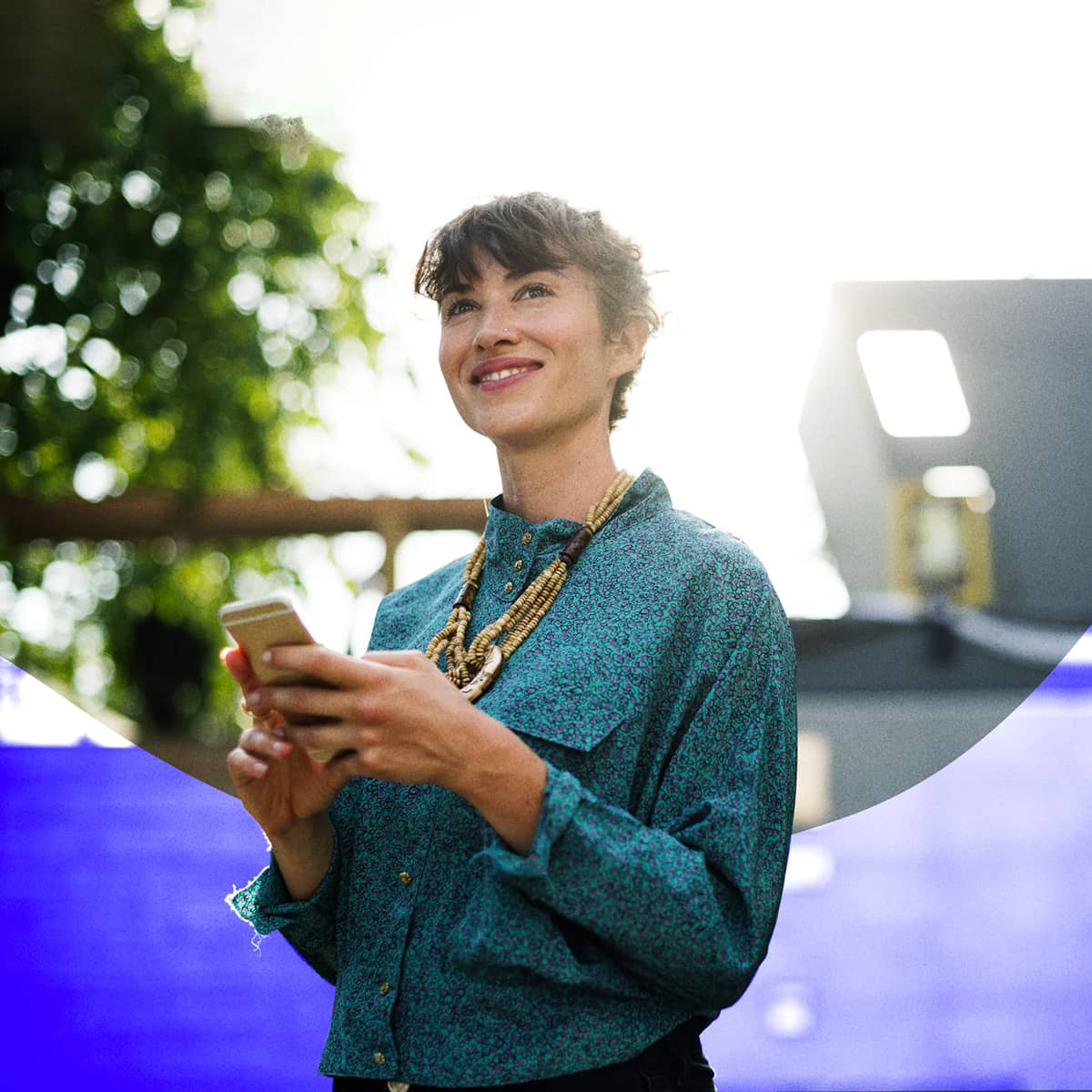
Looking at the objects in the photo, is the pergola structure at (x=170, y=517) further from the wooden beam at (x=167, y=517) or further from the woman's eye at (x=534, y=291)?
the woman's eye at (x=534, y=291)

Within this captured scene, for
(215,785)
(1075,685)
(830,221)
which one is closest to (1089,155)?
(830,221)

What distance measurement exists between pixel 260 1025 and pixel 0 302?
6.94 feet

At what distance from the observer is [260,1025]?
1.59 m

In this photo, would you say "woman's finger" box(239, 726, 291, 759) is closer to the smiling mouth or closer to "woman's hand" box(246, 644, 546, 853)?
"woman's hand" box(246, 644, 546, 853)

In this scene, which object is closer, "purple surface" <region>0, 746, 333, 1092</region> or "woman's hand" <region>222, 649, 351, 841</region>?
"woman's hand" <region>222, 649, 351, 841</region>

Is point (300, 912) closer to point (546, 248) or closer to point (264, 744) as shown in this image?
point (264, 744)

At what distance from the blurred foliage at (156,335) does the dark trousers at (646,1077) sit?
5.85 ft

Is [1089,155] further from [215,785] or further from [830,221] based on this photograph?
[215,785]

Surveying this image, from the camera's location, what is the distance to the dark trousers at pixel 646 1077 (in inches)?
36.8

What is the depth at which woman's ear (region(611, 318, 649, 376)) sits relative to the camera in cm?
122

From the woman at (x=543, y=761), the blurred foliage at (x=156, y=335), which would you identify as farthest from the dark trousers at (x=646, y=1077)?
the blurred foliage at (x=156, y=335)

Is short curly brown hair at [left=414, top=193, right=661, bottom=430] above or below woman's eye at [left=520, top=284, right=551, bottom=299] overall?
above

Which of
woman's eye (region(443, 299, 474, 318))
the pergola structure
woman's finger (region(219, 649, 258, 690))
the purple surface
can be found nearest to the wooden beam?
the pergola structure

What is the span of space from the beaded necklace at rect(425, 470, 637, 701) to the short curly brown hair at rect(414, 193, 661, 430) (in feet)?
0.60
